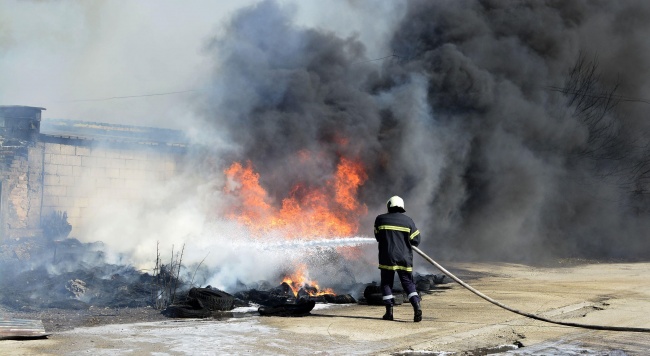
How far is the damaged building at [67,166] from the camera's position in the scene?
66.9 ft

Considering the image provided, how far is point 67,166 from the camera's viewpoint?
2159 cm

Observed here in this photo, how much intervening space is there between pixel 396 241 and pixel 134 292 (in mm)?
5429

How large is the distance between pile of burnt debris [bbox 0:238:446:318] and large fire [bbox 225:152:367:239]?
2125mm

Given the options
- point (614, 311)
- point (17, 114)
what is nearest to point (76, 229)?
point (17, 114)

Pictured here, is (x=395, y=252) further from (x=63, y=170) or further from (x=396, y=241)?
(x=63, y=170)

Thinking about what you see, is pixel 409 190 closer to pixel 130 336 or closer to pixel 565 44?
pixel 565 44

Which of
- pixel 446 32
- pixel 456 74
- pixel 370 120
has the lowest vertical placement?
pixel 370 120

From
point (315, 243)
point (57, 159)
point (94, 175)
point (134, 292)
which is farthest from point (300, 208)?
point (57, 159)

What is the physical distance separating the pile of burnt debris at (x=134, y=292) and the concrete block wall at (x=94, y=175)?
6395mm

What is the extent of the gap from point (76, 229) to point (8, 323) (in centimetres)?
1456

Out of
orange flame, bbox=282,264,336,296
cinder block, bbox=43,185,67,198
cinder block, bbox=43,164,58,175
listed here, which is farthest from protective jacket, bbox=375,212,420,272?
cinder block, bbox=43,164,58,175

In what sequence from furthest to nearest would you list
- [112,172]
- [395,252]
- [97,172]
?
[112,172], [97,172], [395,252]

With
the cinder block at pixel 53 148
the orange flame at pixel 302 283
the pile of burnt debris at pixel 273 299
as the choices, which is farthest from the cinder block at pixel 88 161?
the pile of burnt debris at pixel 273 299

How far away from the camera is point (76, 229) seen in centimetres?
2148
